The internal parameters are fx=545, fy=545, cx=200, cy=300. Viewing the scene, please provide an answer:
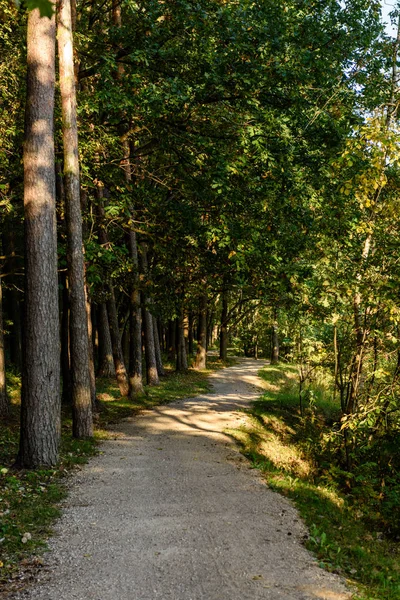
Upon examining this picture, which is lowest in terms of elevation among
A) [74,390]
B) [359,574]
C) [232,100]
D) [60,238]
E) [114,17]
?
[359,574]

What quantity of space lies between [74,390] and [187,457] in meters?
2.70

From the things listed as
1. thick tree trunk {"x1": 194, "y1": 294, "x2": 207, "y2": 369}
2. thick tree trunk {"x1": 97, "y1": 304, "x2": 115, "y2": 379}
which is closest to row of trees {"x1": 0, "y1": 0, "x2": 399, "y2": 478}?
thick tree trunk {"x1": 97, "y1": 304, "x2": 115, "y2": 379}

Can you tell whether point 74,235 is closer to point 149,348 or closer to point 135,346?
point 135,346

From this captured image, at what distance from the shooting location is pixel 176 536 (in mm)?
6402

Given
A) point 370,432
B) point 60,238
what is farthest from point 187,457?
point 60,238

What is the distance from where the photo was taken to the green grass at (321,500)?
608 centimetres

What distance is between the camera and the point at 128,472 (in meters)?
9.46

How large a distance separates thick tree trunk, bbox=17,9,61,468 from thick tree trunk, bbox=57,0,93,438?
5.55 feet

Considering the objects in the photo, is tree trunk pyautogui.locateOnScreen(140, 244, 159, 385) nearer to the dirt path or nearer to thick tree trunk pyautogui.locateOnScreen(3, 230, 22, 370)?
thick tree trunk pyautogui.locateOnScreen(3, 230, 22, 370)

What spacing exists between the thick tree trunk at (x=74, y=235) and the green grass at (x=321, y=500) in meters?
3.69

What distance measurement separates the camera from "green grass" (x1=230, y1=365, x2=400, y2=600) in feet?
20.0

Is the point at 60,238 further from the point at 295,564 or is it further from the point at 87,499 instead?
the point at 295,564

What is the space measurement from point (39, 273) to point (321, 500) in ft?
19.4

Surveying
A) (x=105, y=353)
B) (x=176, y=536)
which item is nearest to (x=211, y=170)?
(x=176, y=536)
